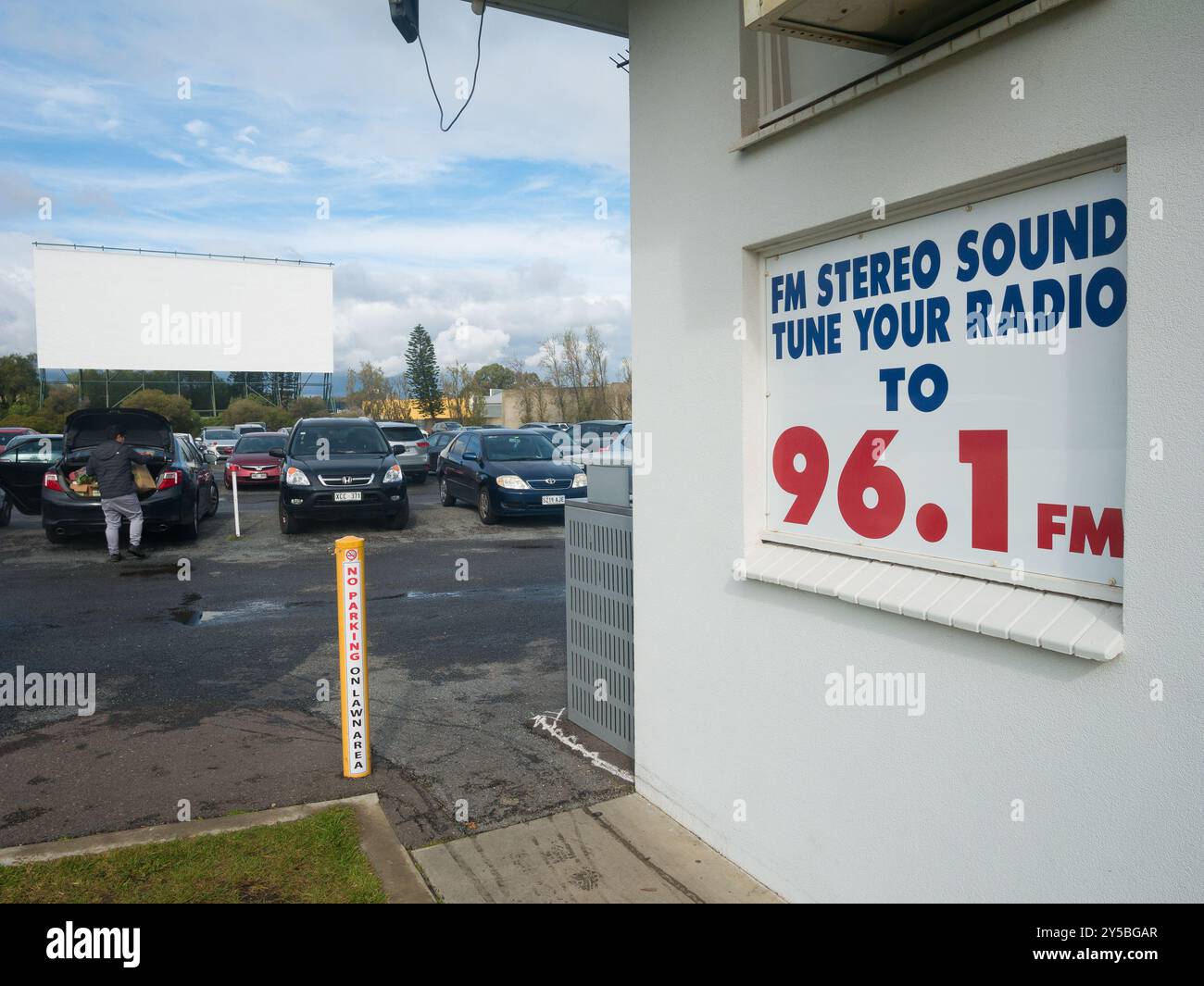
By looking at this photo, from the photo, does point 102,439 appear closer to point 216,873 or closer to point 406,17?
point 406,17

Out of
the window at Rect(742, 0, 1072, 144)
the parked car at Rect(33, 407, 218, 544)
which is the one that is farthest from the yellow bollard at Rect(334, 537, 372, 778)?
the parked car at Rect(33, 407, 218, 544)

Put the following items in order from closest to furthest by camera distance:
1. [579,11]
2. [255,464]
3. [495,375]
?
Result: 1. [579,11]
2. [255,464]
3. [495,375]

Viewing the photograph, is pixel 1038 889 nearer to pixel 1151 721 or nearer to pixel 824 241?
pixel 1151 721

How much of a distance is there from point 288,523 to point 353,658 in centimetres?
1039

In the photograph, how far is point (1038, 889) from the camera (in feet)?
8.73

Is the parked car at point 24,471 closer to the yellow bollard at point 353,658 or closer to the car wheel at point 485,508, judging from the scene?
the car wheel at point 485,508

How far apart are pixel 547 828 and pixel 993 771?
221cm

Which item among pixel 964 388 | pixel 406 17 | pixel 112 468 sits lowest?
pixel 112 468

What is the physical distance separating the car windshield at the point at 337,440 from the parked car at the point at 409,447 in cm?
802

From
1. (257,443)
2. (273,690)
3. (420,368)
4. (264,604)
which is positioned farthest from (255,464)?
(420,368)

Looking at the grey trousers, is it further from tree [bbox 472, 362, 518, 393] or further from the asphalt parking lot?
tree [bbox 472, 362, 518, 393]

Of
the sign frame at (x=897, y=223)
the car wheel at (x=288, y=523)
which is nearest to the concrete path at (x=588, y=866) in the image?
the sign frame at (x=897, y=223)

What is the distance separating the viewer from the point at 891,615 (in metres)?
3.11

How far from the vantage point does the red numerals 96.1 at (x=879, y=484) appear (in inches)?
113
